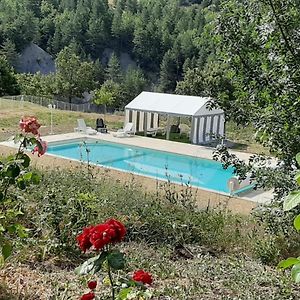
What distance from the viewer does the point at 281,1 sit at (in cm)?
347

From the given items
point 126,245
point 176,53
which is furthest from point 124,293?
point 176,53

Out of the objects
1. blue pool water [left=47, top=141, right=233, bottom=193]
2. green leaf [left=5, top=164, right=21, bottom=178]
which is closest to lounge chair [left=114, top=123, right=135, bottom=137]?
blue pool water [left=47, top=141, right=233, bottom=193]

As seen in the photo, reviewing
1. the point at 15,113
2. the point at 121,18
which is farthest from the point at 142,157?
the point at 121,18

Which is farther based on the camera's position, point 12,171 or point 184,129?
point 184,129

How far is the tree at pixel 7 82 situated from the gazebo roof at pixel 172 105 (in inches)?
670

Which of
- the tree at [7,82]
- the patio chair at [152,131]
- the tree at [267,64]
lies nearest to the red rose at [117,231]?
the tree at [267,64]

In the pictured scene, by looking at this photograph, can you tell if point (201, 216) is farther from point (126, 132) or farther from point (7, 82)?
point (7, 82)

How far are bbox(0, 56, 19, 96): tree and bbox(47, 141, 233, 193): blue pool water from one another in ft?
60.9

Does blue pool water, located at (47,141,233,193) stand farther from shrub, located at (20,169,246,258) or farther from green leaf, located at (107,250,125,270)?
green leaf, located at (107,250,125,270)

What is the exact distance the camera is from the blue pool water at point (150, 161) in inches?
523

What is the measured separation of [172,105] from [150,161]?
15.4 ft

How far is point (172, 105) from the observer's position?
63.2 ft

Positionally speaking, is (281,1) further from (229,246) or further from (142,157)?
(142,157)

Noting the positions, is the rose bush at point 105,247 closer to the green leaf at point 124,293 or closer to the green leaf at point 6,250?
the green leaf at point 124,293
